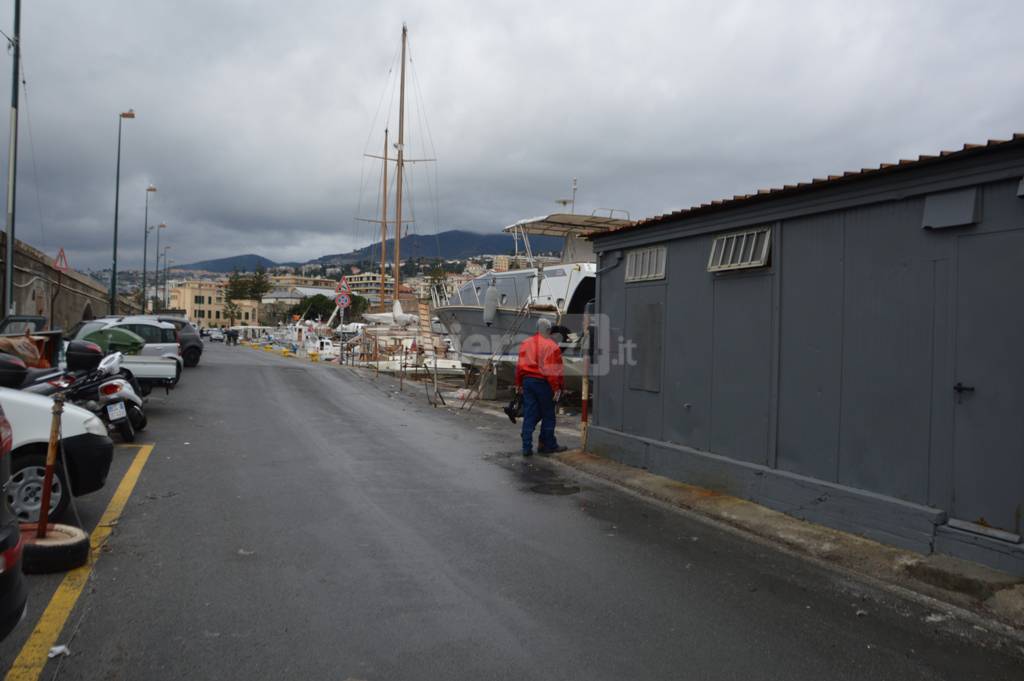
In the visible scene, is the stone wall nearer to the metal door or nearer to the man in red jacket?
the man in red jacket

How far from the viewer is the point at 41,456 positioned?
5777 mm

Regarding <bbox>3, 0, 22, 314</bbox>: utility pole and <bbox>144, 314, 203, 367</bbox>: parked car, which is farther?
<bbox>144, 314, 203, 367</bbox>: parked car

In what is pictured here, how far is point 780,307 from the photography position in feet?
23.6

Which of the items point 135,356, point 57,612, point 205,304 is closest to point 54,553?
point 57,612

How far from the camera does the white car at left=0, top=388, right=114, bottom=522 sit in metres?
5.68

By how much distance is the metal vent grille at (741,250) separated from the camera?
7410mm

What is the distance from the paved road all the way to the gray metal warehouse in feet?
2.89

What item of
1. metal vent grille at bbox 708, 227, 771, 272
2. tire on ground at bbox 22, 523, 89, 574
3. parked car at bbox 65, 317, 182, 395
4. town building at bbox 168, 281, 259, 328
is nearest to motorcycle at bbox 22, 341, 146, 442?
parked car at bbox 65, 317, 182, 395

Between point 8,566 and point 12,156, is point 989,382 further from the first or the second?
point 12,156

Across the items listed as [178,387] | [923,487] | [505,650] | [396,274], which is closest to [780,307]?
[923,487]

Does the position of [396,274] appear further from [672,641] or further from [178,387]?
[672,641]

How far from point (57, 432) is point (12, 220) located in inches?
642

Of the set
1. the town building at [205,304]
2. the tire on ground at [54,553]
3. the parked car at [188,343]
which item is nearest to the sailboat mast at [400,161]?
the parked car at [188,343]

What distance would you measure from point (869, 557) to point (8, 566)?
5.57 metres
